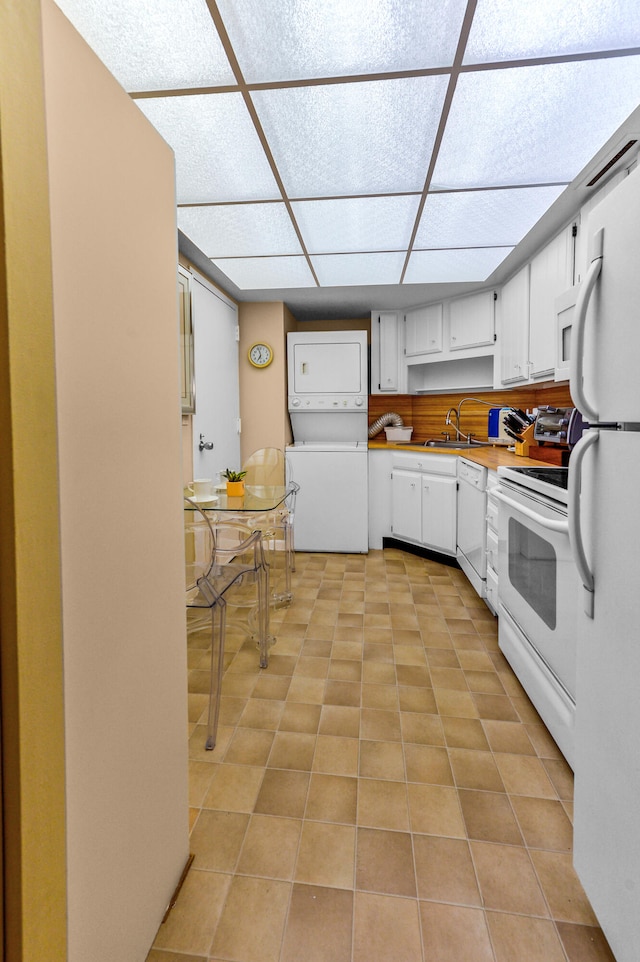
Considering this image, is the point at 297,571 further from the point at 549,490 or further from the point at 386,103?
the point at 386,103

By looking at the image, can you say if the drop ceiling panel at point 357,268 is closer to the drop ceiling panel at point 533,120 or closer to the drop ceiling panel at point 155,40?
the drop ceiling panel at point 533,120

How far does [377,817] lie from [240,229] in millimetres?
2707

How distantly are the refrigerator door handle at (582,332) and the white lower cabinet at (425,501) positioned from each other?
2447 mm

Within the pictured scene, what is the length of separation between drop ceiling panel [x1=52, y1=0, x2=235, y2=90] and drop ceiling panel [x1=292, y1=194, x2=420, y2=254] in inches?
33.2

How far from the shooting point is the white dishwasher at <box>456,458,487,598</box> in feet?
9.15

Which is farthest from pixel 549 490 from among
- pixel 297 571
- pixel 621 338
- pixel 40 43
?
pixel 297 571

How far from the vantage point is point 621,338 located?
858 mm

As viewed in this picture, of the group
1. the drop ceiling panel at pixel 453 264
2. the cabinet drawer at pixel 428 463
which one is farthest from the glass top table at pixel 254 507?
the drop ceiling panel at pixel 453 264

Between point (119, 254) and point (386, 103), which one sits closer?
point (119, 254)

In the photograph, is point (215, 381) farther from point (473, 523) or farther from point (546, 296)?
point (546, 296)

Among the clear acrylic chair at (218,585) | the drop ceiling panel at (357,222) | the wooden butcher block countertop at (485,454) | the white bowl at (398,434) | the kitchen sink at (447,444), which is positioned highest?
the drop ceiling panel at (357,222)

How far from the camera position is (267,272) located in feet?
10.8

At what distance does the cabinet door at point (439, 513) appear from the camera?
3.49 m

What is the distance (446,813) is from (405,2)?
2196 mm
